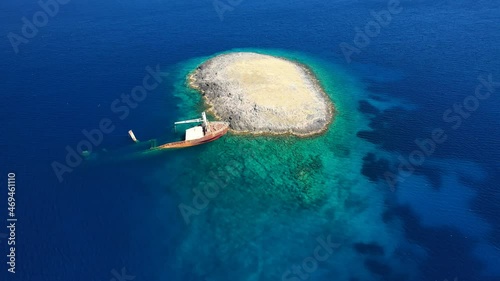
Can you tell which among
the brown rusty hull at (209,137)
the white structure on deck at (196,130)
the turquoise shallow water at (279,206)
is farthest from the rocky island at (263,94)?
the white structure on deck at (196,130)

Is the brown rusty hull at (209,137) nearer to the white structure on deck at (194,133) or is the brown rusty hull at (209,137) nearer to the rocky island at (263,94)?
the white structure on deck at (194,133)

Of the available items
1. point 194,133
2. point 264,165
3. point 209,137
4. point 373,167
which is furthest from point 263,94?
point 373,167

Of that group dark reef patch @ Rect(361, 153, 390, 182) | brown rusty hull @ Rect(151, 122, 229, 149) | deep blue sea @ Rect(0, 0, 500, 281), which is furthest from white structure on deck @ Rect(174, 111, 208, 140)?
dark reef patch @ Rect(361, 153, 390, 182)

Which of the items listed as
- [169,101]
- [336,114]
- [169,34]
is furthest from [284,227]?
[169,34]

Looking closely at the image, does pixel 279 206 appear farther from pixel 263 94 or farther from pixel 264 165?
pixel 263 94

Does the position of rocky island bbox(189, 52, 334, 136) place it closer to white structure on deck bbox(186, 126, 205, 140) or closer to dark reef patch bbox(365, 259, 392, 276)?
white structure on deck bbox(186, 126, 205, 140)

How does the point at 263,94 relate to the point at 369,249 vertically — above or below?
above
